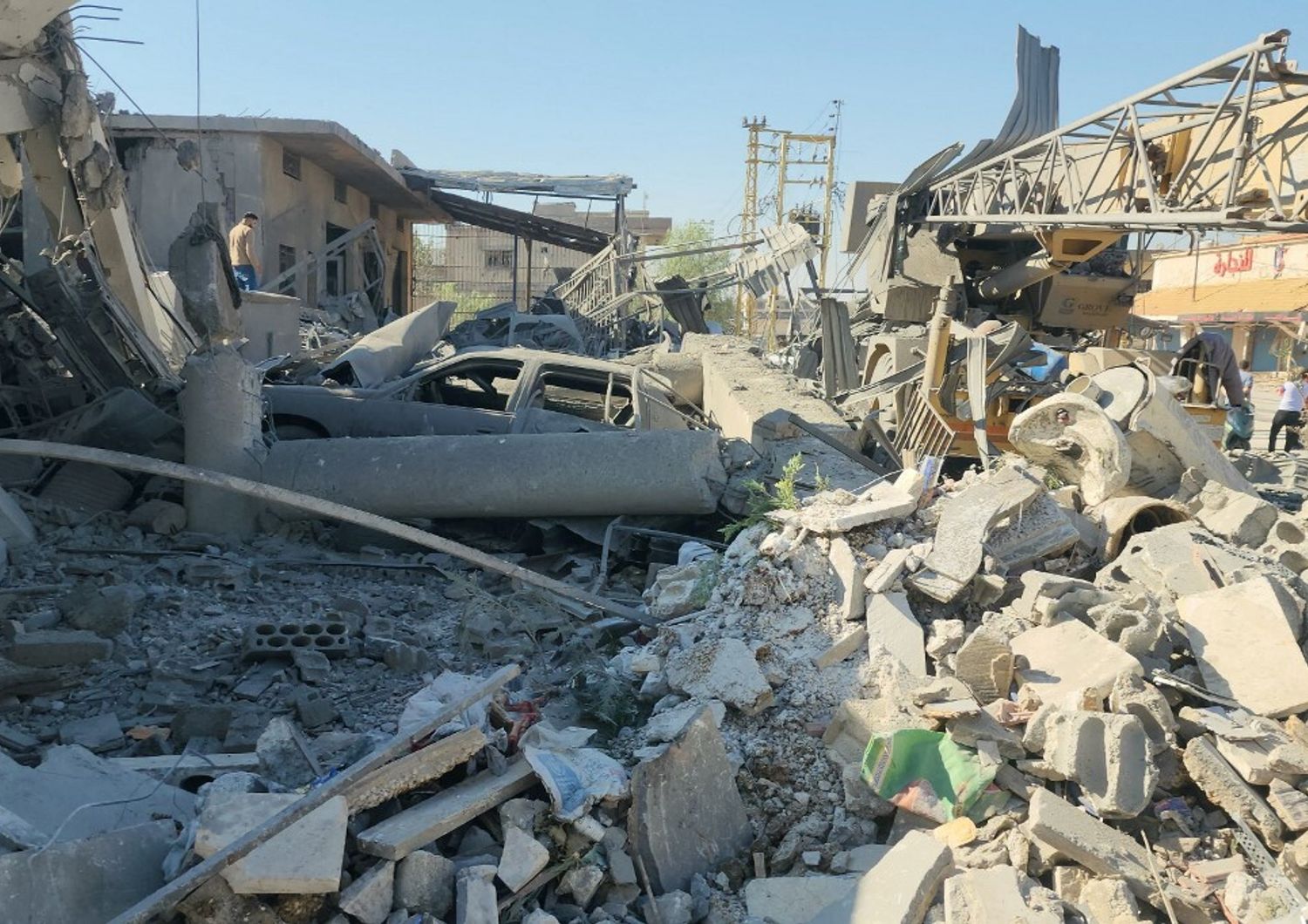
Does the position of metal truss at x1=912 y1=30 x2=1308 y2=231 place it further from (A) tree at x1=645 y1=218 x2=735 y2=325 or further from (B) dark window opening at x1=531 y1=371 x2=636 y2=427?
(A) tree at x1=645 y1=218 x2=735 y2=325

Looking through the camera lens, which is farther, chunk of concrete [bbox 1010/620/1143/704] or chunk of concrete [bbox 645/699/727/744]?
chunk of concrete [bbox 1010/620/1143/704]

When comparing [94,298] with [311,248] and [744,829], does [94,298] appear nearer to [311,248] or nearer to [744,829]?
[744,829]

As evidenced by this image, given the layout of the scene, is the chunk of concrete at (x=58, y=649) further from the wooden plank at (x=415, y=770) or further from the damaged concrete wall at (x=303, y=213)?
the damaged concrete wall at (x=303, y=213)

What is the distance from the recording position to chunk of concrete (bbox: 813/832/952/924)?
3174mm

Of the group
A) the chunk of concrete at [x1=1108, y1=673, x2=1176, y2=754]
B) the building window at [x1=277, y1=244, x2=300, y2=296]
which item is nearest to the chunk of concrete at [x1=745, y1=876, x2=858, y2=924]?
the chunk of concrete at [x1=1108, y1=673, x2=1176, y2=754]

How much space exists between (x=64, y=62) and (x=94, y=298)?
2.20m

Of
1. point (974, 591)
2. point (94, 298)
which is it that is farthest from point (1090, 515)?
point (94, 298)

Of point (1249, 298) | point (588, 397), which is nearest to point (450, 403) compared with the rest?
point (588, 397)

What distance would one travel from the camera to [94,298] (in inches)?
332

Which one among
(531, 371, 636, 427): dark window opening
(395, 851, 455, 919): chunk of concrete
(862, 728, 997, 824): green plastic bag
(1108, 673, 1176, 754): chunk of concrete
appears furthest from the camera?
(531, 371, 636, 427): dark window opening

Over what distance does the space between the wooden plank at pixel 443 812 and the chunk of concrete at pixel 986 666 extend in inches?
73.0

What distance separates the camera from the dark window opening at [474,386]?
8.95m

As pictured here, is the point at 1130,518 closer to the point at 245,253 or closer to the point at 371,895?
the point at 371,895

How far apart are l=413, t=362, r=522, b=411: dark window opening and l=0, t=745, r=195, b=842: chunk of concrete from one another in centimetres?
550
